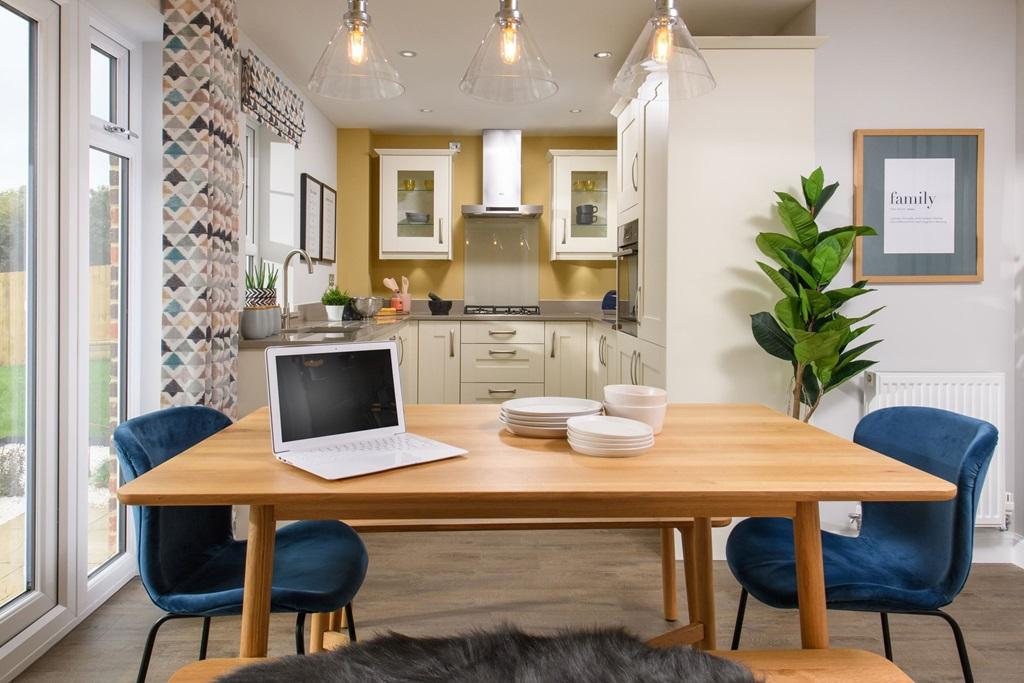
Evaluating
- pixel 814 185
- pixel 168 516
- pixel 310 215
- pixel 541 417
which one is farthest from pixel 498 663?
pixel 310 215

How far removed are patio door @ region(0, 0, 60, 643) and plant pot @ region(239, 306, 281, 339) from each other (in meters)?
1.02

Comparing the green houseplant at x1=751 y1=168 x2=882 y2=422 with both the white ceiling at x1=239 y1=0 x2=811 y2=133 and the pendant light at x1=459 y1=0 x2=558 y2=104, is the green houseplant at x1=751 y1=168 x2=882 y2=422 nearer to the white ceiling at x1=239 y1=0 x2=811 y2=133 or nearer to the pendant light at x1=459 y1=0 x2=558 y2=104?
the white ceiling at x1=239 y1=0 x2=811 y2=133

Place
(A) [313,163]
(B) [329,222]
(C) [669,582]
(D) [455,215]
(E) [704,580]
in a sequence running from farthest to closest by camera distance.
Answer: (D) [455,215], (B) [329,222], (A) [313,163], (C) [669,582], (E) [704,580]

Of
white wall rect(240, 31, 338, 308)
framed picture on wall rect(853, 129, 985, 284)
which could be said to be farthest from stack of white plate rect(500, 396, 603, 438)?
white wall rect(240, 31, 338, 308)

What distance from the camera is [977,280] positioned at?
3.17 m

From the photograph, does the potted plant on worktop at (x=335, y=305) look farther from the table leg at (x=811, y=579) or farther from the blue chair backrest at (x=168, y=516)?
the table leg at (x=811, y=579)

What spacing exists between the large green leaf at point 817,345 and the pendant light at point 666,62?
4.34 feet

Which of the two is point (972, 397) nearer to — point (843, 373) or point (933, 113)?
point (843, 373)

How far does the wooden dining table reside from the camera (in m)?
1.23

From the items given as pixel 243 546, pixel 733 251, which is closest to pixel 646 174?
pixel 733 251

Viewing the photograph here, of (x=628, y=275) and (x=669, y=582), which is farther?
(x=628, y=275)

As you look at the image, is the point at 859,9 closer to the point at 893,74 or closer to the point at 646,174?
the point at 893,74

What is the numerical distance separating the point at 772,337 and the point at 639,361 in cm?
86

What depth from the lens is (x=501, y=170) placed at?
6.07m
